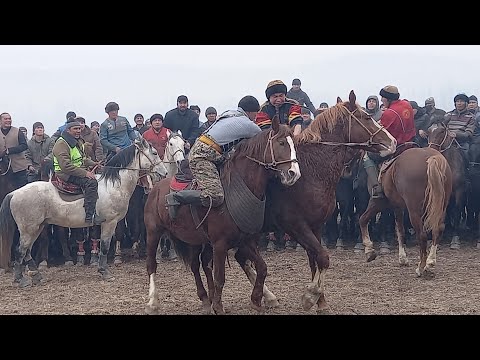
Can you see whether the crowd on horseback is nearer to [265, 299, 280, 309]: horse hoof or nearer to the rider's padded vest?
the rider's padded vest

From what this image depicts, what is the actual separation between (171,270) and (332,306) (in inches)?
148

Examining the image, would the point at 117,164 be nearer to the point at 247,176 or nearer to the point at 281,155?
the point at 247,176

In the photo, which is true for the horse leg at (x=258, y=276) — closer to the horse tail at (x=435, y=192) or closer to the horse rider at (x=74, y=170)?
the horse tail at (x=435, y=192)

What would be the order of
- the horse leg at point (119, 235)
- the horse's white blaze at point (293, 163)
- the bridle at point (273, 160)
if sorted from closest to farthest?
the horse's white blaze at point (293, 163)
the bridle at point (273, 160)
the horse leg at point (119, 235)

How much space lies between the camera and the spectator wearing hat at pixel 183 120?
12344 mm

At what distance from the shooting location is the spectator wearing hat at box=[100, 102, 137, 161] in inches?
478

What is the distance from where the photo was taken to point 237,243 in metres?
7.53

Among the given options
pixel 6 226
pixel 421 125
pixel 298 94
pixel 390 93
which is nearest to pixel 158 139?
pixel 6 226

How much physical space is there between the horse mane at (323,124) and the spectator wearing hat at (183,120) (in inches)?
183

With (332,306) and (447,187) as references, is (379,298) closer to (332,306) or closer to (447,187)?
(332,306)

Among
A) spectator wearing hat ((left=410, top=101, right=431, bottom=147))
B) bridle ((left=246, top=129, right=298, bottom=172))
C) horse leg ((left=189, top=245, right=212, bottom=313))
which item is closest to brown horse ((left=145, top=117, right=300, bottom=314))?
bridle ((left=246, top=129, right=298, bottom=172))

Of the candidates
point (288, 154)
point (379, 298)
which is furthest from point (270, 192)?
point (379, 298)

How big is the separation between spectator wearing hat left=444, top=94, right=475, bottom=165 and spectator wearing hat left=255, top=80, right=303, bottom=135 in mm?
4574

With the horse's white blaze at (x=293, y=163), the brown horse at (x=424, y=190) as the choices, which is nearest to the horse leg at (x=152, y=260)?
the horse's white blaze at (x=293, y=163)
